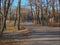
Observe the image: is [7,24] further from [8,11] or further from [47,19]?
[47,19]

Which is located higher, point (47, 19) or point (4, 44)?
point (47, 19)

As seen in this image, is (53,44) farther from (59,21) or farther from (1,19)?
(1,19)

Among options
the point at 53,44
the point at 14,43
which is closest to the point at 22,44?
the point at 14,43

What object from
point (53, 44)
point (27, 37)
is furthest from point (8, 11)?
point (53, 44)

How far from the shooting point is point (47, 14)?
5348mm

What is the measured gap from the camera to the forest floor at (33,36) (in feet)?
17.3

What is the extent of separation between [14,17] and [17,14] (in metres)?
0.06

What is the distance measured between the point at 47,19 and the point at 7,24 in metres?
0.57

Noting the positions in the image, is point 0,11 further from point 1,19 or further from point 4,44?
point 4,44

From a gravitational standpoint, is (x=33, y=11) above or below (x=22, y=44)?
above

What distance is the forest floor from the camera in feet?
17.3

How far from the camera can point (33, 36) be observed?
5.30m

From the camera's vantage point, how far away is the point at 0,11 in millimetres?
5320

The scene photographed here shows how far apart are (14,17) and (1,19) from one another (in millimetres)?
185
